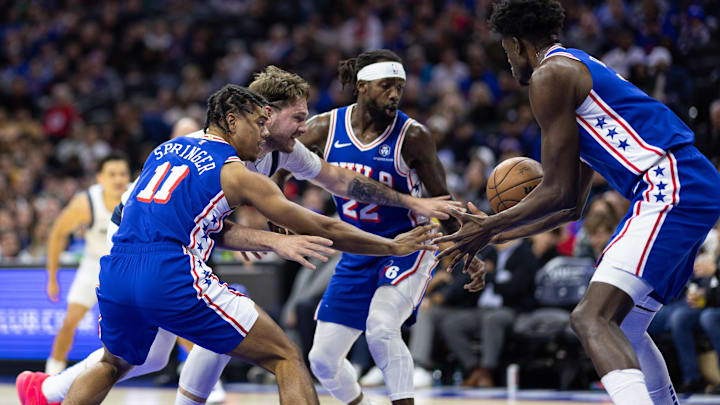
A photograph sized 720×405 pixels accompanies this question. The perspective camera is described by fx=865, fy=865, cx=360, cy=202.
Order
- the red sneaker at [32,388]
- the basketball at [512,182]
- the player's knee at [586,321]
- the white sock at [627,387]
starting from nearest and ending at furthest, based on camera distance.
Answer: the white sock at [627,387]
the player's knee at [586,321]
the basketball at [512,182]
the red sneaker at [32,388]

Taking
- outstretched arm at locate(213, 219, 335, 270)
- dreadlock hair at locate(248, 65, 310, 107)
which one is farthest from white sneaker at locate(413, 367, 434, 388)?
outstretched arm at locate(213, 219, 335, 270)

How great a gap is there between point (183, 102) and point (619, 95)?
42.7ft

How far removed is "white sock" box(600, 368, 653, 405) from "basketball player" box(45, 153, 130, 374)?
5.38m

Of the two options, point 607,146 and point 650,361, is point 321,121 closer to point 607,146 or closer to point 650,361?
point 607,146

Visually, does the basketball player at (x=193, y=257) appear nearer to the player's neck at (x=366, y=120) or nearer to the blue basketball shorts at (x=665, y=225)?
the blue basketball shorts at (x=665, y=225)

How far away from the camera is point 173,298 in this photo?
13.3 ft

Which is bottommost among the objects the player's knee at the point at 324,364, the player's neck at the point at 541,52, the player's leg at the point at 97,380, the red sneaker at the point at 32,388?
the red sneaker at the point at 32,388

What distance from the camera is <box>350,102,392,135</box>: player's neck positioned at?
5.80 m

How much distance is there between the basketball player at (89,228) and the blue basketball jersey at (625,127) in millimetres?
4990

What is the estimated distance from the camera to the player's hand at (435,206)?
5.14 metres

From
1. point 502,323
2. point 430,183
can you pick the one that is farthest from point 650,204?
point 502,323

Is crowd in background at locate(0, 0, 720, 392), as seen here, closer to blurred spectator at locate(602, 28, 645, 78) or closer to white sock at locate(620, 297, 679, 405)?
blurred spectator at locate(602, 28, 645, 78)

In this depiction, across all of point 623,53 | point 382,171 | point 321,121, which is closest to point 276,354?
point 382,171

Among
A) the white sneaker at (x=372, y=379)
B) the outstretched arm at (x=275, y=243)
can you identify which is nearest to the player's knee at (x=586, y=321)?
the outstretched arm at (x=275, y=243)
